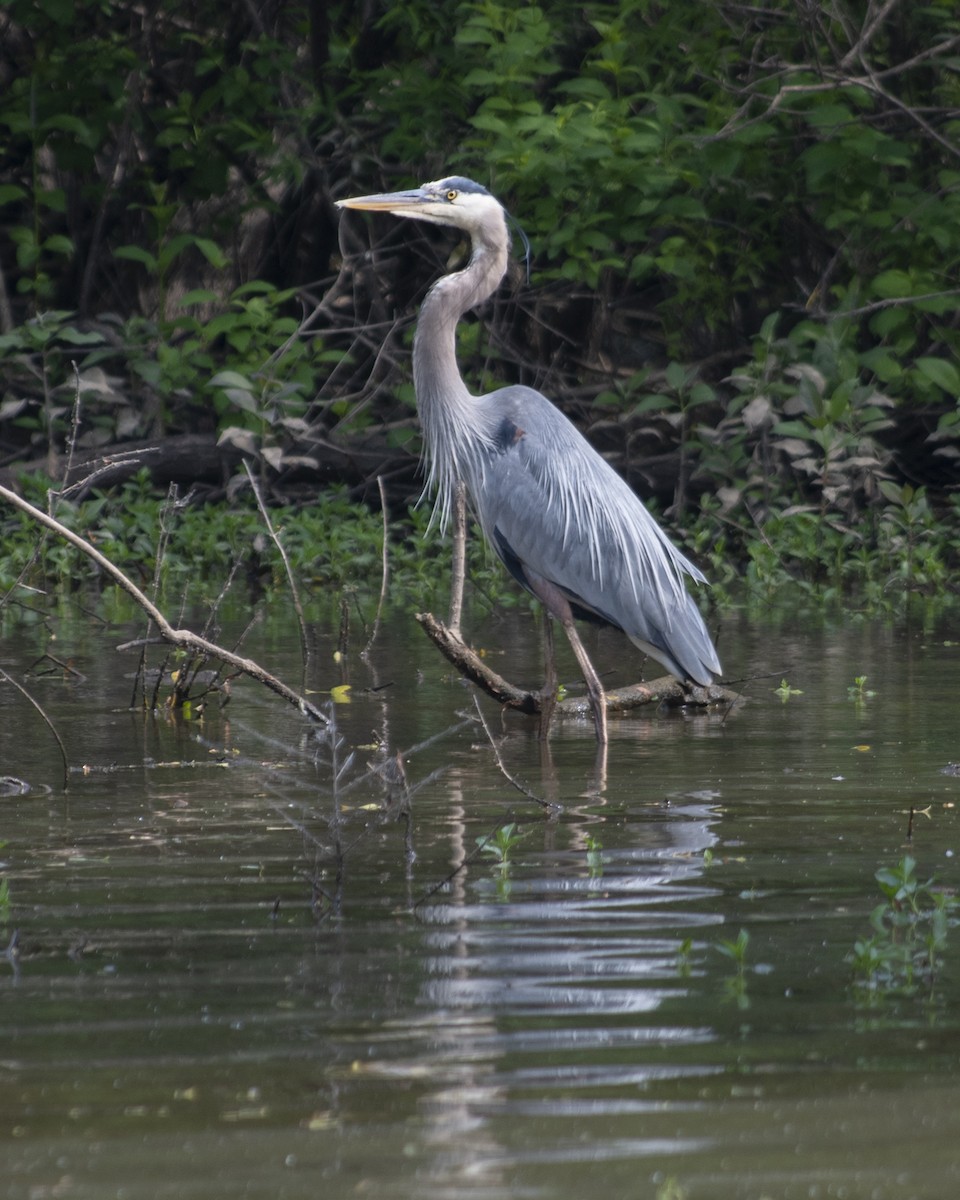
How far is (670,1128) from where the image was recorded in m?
2.51

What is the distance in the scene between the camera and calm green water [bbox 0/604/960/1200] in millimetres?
2422

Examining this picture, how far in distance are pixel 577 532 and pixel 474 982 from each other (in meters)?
3.99

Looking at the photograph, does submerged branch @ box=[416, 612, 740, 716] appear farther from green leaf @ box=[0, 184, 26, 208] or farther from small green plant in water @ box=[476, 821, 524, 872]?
green leaf @ box=[0, 184, 26, 208]

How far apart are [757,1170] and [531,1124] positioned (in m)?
0.31

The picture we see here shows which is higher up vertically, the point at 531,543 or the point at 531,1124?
the point at 531,543

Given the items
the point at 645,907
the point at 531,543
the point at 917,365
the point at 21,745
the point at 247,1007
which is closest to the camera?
the point at 247,1007

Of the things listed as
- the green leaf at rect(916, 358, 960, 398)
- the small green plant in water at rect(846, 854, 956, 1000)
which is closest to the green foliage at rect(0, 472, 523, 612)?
the green leaf at rect(916, 358, 960, 398)

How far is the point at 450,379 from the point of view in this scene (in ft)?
24.7

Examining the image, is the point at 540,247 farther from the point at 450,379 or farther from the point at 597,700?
the point at 597,700

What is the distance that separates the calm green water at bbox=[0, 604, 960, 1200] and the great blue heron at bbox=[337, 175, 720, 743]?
3.30 feet

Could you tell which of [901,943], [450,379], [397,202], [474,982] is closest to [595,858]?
[901,943]

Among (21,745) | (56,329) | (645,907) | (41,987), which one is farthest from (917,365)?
(41,987)

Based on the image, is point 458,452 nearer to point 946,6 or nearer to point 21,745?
point 21,745

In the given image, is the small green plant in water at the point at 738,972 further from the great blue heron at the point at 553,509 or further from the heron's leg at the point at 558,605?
the great blue heron at the point at 553,509
